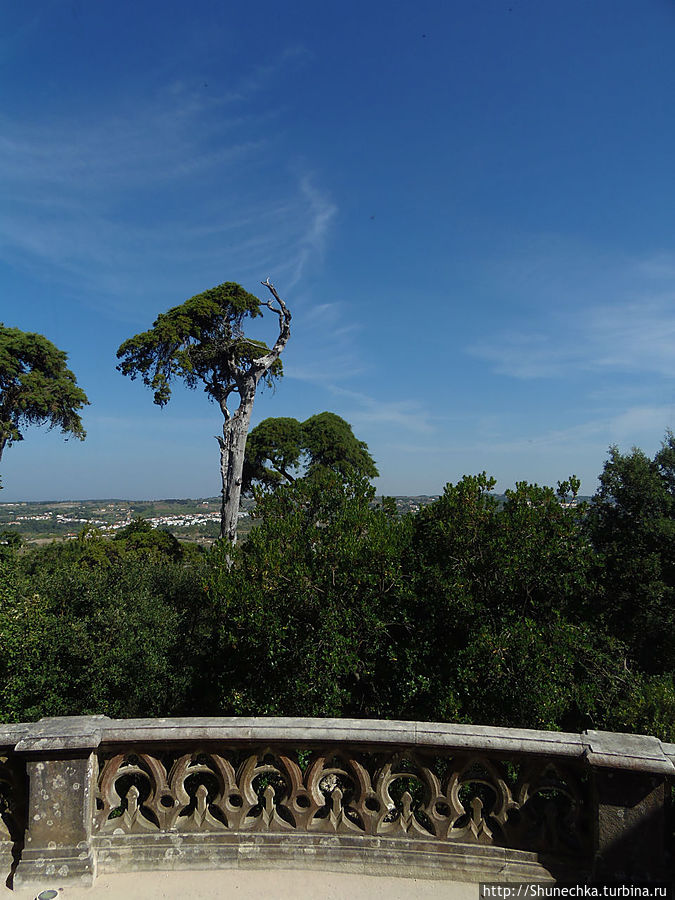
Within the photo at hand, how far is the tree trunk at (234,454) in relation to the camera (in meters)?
18.6

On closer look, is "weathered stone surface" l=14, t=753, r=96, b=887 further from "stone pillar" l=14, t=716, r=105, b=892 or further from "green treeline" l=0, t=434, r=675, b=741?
"green treeline" l=0, t=434, r=675, b=741

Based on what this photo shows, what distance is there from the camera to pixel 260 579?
8.31 m

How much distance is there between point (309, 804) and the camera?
3.59 meters

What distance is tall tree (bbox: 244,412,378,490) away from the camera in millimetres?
28703

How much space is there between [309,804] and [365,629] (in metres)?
4.40

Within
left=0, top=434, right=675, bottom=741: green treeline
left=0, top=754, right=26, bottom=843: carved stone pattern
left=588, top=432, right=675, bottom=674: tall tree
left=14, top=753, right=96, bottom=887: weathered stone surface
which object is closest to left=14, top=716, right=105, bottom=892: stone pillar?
left=14, top=753, right=96, bottom=887: weathered stone surface

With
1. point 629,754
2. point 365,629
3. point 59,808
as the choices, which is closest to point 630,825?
point 629,754

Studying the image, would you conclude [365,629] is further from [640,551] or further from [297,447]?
[297,447]

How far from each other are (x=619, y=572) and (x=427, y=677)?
8.43 m

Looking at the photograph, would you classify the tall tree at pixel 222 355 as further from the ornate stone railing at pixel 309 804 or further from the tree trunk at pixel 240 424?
the ornate stone railing at pixel 309 804

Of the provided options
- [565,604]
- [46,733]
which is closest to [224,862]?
[46,733]

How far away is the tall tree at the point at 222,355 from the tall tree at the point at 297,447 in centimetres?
807

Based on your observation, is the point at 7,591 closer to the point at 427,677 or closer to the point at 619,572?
the point at 427,677

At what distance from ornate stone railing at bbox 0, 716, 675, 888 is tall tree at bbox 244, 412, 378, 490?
24.0 metres
